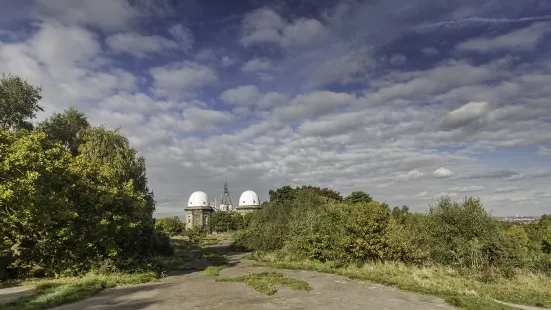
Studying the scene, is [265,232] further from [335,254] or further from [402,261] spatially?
[402,261]

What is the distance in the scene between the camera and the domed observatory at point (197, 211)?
353ft

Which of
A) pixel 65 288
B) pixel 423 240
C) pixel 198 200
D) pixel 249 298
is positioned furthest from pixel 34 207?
pixel 198 200

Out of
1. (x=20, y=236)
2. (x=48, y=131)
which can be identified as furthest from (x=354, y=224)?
(x=48, y=131)

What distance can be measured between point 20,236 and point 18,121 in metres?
21.6

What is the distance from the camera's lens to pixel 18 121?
37.2m

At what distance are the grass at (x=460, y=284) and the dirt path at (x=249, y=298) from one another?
110cm

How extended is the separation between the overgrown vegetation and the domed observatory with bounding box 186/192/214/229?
77.4 metres

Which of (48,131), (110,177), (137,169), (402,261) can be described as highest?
(48,131)

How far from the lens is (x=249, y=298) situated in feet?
50.2

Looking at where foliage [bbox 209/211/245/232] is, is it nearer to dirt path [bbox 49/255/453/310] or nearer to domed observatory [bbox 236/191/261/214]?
domed observatory [bbox 236/191/261/214]

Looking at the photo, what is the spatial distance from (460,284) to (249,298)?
1199 centimetres

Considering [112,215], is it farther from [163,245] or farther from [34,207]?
[163,245]

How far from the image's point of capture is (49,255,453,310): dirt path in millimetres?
13836

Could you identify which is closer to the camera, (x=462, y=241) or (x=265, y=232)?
(x=462, y=241)
